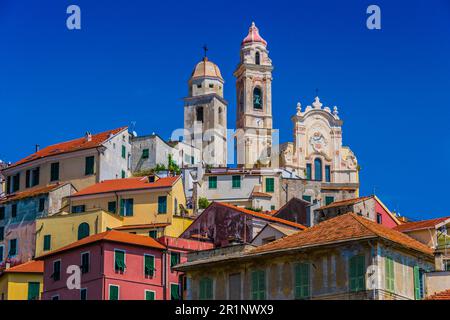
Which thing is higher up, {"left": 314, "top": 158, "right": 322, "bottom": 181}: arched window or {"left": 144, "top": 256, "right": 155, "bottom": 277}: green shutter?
{"left": 314, "top": 158, "right": 322, "bottom": 181}: arched window

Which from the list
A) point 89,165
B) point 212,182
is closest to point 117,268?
point 89,165

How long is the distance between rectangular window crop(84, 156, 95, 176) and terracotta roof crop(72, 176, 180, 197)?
3.04 metres

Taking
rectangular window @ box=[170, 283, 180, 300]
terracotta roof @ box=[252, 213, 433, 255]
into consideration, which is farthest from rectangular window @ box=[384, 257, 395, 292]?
rectangular window @ box=[170, 283, 180, 300]

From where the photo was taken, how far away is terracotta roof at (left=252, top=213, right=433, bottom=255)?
46031mm

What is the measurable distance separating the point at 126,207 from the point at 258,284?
110 feet

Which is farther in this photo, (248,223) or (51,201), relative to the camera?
(51,201)

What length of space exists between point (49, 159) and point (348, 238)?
48.4 meters

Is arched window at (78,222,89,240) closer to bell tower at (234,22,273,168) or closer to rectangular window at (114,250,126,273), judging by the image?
rectangular window at (114,250,126,273)

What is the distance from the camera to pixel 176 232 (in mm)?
78250

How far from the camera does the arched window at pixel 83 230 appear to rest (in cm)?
7594

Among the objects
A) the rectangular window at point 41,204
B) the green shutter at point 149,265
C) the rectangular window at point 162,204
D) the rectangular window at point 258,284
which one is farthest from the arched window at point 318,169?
the rectangular window at point 258,284

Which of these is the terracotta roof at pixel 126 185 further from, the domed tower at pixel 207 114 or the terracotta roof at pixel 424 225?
the domed tower at pixel 207 114
